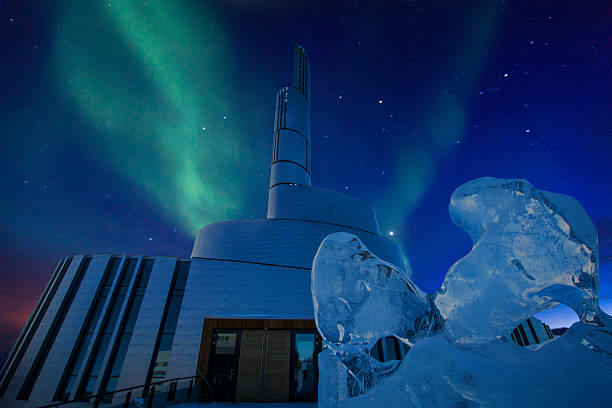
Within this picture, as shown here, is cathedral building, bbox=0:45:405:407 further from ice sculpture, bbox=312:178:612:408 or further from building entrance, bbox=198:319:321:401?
ice sculpture, bbox=312:178:612:408

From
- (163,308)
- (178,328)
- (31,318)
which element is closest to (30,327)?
(31,318)

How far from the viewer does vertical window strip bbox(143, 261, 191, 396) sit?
1260 centimetres

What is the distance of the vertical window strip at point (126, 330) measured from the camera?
12.9 m

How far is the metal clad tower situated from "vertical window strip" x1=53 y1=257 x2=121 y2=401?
1488cm

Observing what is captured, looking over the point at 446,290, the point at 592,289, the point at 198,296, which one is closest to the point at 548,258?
the point at 592,289

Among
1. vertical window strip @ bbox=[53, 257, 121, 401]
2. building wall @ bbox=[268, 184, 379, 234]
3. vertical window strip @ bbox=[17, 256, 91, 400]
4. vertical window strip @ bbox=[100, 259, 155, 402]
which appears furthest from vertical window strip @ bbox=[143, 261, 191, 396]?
building wall @ bbox=[268, 184, 379, 234]

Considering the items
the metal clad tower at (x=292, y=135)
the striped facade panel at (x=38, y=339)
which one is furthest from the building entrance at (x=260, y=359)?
the metal clad tower at (x=292, y=135)

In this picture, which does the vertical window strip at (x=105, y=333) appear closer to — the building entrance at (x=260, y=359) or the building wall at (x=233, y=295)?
the building wall at (x=233, y=295)

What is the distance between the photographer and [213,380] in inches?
374

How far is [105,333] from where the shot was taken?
556 inches

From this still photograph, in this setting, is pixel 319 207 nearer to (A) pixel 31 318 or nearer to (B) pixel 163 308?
(B) pixel 163 308

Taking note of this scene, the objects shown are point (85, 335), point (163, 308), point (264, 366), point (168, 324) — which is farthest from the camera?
point (163, 308)

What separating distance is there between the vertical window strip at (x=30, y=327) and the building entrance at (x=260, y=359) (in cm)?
1273

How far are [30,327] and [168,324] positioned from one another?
8798mm
